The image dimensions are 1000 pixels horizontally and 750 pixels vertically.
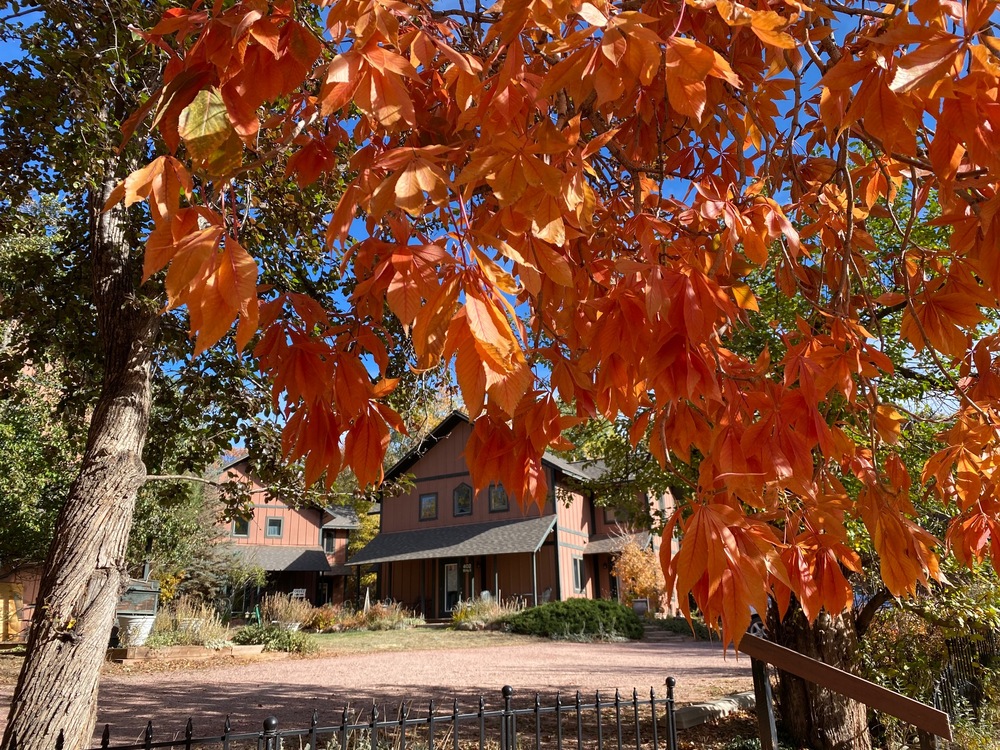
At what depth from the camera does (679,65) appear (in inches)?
46.4

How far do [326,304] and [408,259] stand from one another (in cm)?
546

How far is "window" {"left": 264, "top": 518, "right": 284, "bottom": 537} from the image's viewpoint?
33.8 m

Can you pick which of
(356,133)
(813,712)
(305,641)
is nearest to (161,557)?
(305,641)

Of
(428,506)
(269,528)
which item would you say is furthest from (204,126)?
(269,528)

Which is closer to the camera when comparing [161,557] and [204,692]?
[204,692]

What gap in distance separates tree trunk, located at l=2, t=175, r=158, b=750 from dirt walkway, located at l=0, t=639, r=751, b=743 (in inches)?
179

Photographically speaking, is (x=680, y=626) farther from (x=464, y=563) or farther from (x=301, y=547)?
(x=301, y=547)

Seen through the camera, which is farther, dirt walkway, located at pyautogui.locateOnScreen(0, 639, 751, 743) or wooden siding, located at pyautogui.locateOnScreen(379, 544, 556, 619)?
wooden siding, located at pyautogui.locateOnScreen(379, 544, 556, 619)

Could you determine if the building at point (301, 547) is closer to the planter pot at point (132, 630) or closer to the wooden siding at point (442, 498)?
the wooden siding at point (442, 498)

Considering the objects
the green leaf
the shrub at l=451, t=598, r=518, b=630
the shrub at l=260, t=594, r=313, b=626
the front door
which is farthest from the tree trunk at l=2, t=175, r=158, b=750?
the front door

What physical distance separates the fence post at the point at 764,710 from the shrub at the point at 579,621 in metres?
16.8

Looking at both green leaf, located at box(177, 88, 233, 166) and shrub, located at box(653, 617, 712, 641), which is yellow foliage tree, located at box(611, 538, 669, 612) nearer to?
shrub, located at box(653, 617, 712, 641)

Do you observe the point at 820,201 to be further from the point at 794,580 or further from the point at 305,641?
the point at 305,641

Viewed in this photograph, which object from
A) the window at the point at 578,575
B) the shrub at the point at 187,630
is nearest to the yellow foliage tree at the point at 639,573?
the window at the point at 578,575
